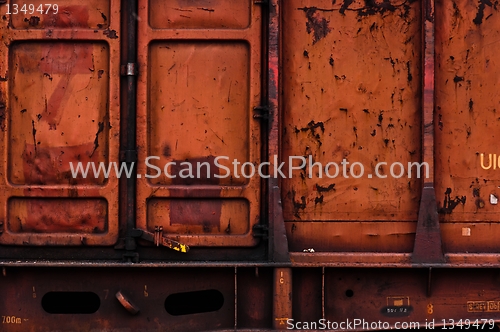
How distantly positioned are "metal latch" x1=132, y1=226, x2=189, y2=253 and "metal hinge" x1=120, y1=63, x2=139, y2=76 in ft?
3.43

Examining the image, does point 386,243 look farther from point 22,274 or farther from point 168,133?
point 22,274

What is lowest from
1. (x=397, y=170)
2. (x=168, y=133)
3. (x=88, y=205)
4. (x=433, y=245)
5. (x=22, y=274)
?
(x=22, y=274)

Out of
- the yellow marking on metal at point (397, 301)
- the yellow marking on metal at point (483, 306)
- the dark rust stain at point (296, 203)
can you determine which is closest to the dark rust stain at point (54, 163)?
the dark rust stain at point (296, 203)

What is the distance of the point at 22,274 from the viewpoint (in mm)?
3340

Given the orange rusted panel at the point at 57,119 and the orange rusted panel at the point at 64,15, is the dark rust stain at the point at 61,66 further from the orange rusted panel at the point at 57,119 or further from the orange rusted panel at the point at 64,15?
the orange rusted panel at the point at 64,15

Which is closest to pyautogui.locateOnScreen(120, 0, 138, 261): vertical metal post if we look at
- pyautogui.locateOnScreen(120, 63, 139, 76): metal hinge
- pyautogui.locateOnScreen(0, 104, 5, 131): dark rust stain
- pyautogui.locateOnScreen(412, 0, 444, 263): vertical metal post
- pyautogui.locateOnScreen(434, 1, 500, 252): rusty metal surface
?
pyautogui.locateOnScreen(120, 63, 139, 76): metal hinge

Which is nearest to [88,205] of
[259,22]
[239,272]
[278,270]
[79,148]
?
[79,148]

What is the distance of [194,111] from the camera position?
3.34 metres

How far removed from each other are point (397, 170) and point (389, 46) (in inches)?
33.0

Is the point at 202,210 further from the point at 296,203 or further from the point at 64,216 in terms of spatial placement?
the point at 64,216

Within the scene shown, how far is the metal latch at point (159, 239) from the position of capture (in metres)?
3.29

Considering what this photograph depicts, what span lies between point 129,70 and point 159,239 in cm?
114

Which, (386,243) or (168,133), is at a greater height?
(168,133)

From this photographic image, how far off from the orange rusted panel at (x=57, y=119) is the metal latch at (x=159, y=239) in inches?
10.0
